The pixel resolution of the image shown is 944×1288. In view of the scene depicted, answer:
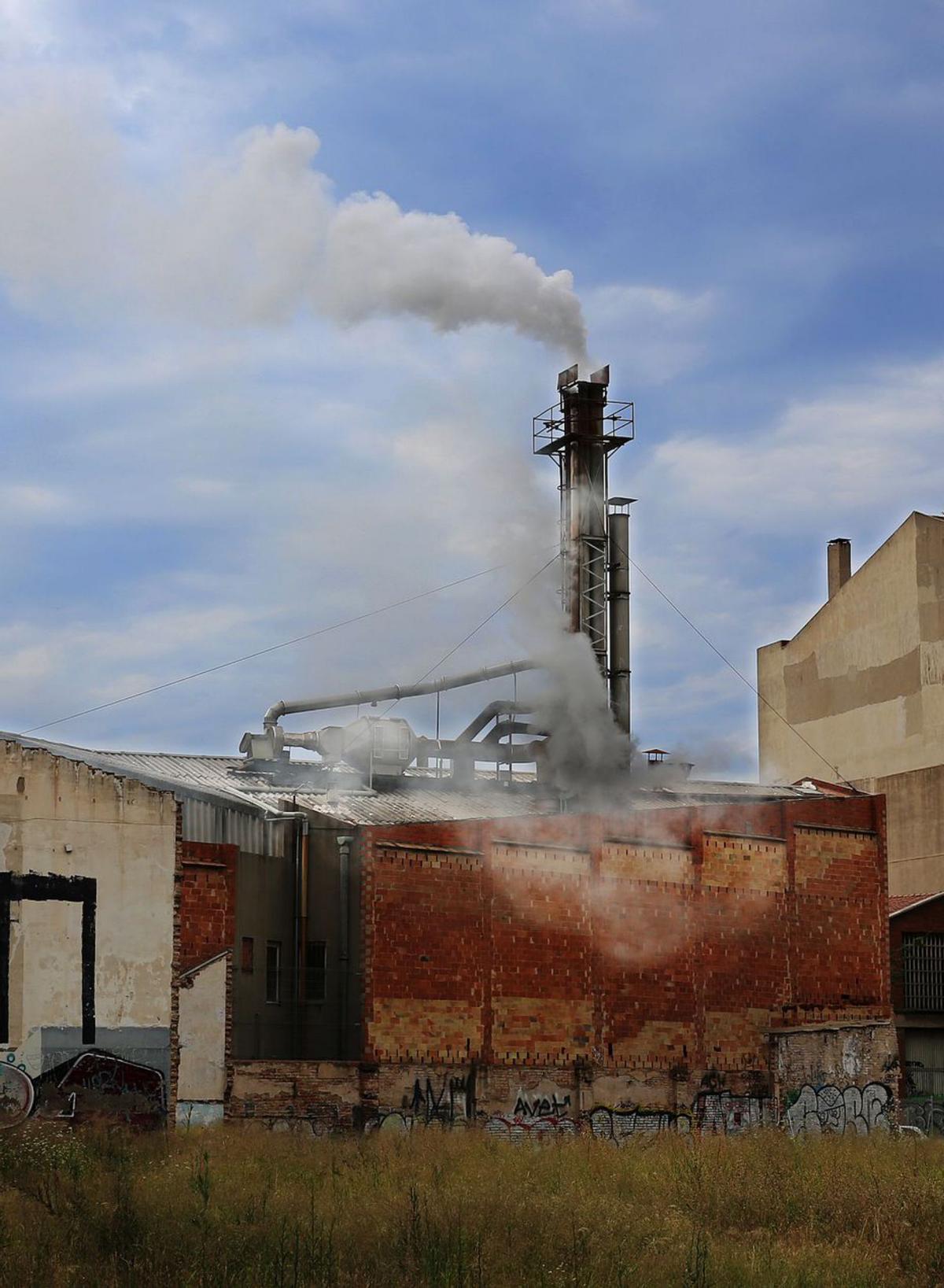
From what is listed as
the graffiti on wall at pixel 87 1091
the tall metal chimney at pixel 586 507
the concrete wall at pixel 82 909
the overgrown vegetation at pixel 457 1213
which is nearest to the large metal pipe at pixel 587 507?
the tall metal chimney at pixel 586 507

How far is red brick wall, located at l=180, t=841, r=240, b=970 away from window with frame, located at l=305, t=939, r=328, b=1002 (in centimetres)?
325

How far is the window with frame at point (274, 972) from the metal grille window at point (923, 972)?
1411 centimetres

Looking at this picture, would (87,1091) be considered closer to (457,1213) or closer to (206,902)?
(206,902)

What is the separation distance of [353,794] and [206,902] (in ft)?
25.0

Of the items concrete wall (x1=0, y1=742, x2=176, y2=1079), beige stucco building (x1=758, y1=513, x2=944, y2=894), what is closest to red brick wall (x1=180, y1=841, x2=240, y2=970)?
concrete wall (x1=0, y1=742, x2=176, y2=1079)

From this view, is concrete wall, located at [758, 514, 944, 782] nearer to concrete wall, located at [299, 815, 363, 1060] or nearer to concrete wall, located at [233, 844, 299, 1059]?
concrete wall, located at [299, 815, 363, 1060]

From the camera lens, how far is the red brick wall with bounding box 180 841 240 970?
2619cm

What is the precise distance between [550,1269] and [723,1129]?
16.9 meters

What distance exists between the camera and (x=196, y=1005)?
84.5 feet

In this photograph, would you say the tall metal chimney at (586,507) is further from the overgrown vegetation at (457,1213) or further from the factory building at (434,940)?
the overgrown vegetation at (457,1213)

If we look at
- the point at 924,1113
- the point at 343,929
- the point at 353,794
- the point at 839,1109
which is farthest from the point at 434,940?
the point at 924,1113

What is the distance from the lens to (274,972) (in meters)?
30.0

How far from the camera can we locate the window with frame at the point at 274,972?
29.8 meters

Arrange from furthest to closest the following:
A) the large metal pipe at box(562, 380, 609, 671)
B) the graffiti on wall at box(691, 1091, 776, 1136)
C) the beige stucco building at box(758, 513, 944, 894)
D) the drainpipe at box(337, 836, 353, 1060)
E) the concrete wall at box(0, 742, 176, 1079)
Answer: the beige stucco building at box(758, 513, 944, 894) < the large metal pipe at box(562, 380, 609, 671) < the graffiti on wall at box(691, 1091, 776, 1136) < the drainpipe at box(337, 836, 353, 1060) < the concrete wall at box(0, 742, 176, 1079)
